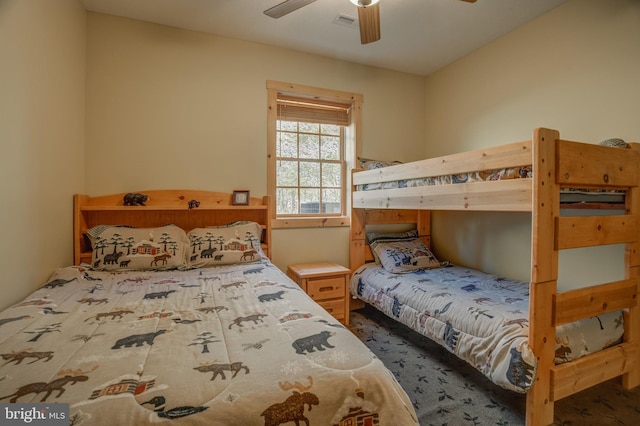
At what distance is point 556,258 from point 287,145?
2.33 m

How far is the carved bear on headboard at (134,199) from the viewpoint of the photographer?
229 cm

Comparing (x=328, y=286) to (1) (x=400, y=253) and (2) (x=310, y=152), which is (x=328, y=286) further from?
(2) (x=310, y=152)

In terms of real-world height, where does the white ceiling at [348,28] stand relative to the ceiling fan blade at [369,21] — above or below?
above

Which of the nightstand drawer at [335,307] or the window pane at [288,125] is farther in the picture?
the window pane at [288,125]

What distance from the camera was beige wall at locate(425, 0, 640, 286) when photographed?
1880mm

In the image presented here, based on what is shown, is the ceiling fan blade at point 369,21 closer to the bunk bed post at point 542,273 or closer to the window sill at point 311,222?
the bunk bed post at point 542,273

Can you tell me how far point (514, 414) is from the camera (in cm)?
152

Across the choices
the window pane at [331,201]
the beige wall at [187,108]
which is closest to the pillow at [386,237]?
the beige wall at [187,108]

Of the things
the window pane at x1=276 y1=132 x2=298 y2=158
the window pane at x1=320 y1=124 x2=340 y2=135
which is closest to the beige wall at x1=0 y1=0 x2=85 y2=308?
the window pane at x1=276 y1=132 x2=298 y2=158

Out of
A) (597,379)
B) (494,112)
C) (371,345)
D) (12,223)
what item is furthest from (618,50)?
(12,223)

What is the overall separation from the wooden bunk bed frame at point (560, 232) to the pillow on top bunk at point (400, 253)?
1.03m

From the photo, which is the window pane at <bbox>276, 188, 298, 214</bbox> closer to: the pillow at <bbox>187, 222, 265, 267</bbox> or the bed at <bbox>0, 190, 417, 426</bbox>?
the pillow at <bbox>187, 222, 265, 267</bbox>

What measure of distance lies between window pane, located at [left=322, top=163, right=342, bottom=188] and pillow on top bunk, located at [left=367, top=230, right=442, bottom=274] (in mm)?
666

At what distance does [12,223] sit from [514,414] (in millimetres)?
2748
